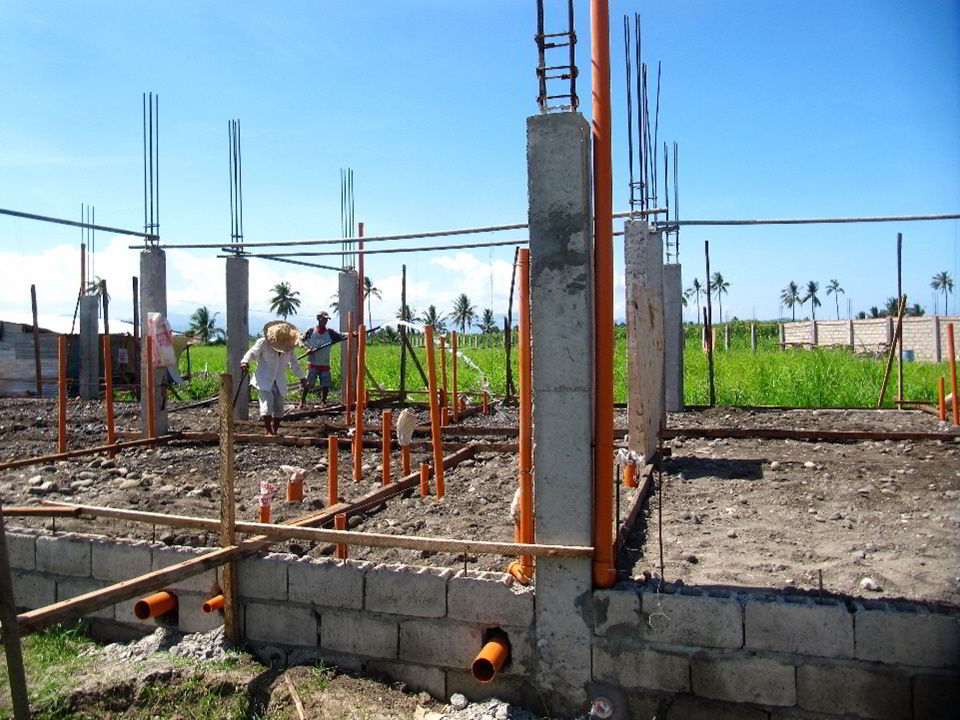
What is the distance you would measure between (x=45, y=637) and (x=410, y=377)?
1637 cm

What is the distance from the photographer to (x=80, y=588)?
4.32 m

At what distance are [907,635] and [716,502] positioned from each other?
246 cm

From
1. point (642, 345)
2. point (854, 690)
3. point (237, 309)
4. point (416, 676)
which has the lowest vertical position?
point (416, 676)

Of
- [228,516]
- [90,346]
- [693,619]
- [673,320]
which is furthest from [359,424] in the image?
[90,346]

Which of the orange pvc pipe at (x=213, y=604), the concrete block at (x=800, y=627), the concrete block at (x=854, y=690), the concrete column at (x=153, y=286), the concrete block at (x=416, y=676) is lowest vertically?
the concrete block at (x=416, y=676)

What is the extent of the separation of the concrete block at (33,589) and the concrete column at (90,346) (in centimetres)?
1182

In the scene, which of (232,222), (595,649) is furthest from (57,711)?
(232,222)

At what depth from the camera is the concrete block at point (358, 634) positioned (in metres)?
3.60

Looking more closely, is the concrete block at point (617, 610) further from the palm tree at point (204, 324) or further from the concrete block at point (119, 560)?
the palm tree at point (204, 324)

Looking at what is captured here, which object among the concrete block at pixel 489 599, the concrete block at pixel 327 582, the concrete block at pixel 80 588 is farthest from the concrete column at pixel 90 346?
the concrete block at pixel 489 599

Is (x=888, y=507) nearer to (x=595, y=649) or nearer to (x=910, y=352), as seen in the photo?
(x=595, y=649)

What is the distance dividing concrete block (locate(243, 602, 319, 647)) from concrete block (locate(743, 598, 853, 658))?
6.88 ft

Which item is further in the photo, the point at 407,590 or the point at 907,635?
the point at 407,590

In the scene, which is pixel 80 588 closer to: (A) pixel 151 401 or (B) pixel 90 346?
(A) pixel 151 401
